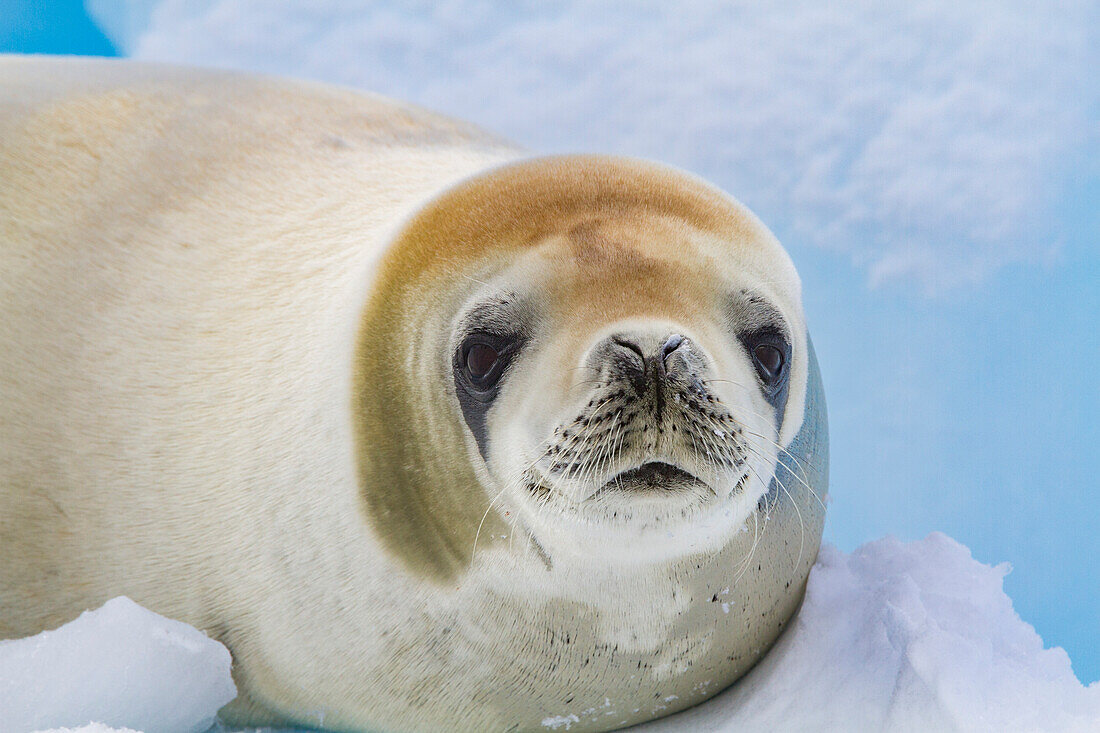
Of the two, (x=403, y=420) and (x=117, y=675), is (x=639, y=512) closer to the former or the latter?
(x=403, y=420)

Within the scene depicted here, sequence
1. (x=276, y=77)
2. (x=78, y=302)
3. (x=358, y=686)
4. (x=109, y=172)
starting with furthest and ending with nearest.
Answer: (x=276, y=77) < (x=109, y=172) < (x=78, y=302) < (x=358, y=686)

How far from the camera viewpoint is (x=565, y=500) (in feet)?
5.69

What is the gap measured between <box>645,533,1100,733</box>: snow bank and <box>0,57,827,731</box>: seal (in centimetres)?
9

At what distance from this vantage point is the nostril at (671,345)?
1.60m

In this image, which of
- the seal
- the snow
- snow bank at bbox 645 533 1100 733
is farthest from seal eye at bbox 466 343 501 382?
snow bank at bbox 645 533 1100 733

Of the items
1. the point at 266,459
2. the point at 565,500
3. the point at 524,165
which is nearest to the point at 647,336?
the point at 565,500

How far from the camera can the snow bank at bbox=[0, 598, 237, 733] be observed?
2004 mm

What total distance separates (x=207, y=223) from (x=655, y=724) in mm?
Answer: 1571

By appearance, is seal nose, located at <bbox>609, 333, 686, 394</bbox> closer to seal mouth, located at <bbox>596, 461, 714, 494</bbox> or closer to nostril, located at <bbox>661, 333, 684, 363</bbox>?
nostril, located at <bbox>661, 333, 684, 363</bbox>

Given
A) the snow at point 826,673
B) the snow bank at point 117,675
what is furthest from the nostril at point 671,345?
the snow bank at point 117,675

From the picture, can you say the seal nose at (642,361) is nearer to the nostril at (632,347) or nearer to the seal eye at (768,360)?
the nostril at (632,347)

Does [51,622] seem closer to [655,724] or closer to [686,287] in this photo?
[655,724]

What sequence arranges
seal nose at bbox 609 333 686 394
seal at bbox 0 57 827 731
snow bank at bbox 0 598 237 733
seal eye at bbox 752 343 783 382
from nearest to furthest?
seal nose at bbox 609 333 686 394, seal at bbox 0 57 827 731, seal eye at bbox 752 343 783 382, snow bank at bbox 0 598 237 733

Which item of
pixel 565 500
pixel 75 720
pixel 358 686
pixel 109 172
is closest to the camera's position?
pixel 565 500
